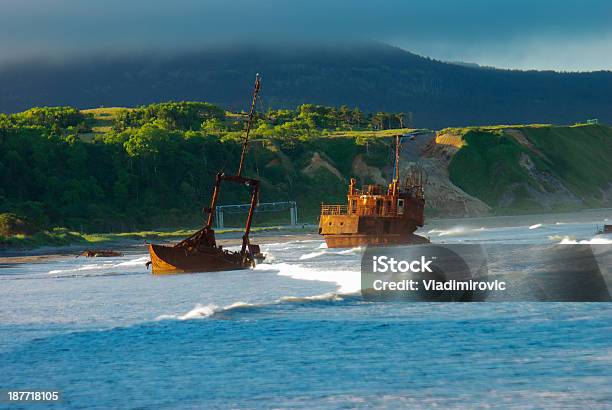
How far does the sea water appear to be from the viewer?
18.1 meters

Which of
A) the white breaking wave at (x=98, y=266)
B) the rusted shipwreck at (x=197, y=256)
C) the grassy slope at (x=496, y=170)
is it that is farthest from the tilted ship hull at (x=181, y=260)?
the grassy slope at (x=496, y=170)

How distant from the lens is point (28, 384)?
20500mm

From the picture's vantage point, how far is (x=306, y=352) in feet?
74.7

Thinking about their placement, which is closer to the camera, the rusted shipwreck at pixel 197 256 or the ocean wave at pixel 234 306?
the ocean wave at pixel 234 306

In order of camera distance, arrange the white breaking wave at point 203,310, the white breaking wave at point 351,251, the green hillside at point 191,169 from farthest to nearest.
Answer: the green hillside at point 191,169, the white breaking wave at point 351,251, the white breaking wave at point 203,310

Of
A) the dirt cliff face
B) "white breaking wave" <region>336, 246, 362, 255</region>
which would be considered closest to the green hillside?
the dirt cliff face

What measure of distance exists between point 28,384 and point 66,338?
6735 millimetres

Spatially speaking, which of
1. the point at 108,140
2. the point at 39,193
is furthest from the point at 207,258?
the point at 108,140

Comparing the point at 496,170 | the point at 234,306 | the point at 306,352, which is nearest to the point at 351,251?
the point at 234,306

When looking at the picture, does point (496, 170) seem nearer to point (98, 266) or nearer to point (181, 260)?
point (98, 266)

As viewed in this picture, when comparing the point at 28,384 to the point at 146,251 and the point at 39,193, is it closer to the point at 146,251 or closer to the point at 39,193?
the point at 146,251

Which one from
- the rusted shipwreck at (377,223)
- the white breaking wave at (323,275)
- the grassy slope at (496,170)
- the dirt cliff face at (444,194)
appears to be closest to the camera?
the white breaking wave at (323,275)

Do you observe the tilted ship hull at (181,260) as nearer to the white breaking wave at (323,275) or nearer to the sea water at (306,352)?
the white breaking wave at (323,275)

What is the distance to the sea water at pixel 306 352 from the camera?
18094mm
